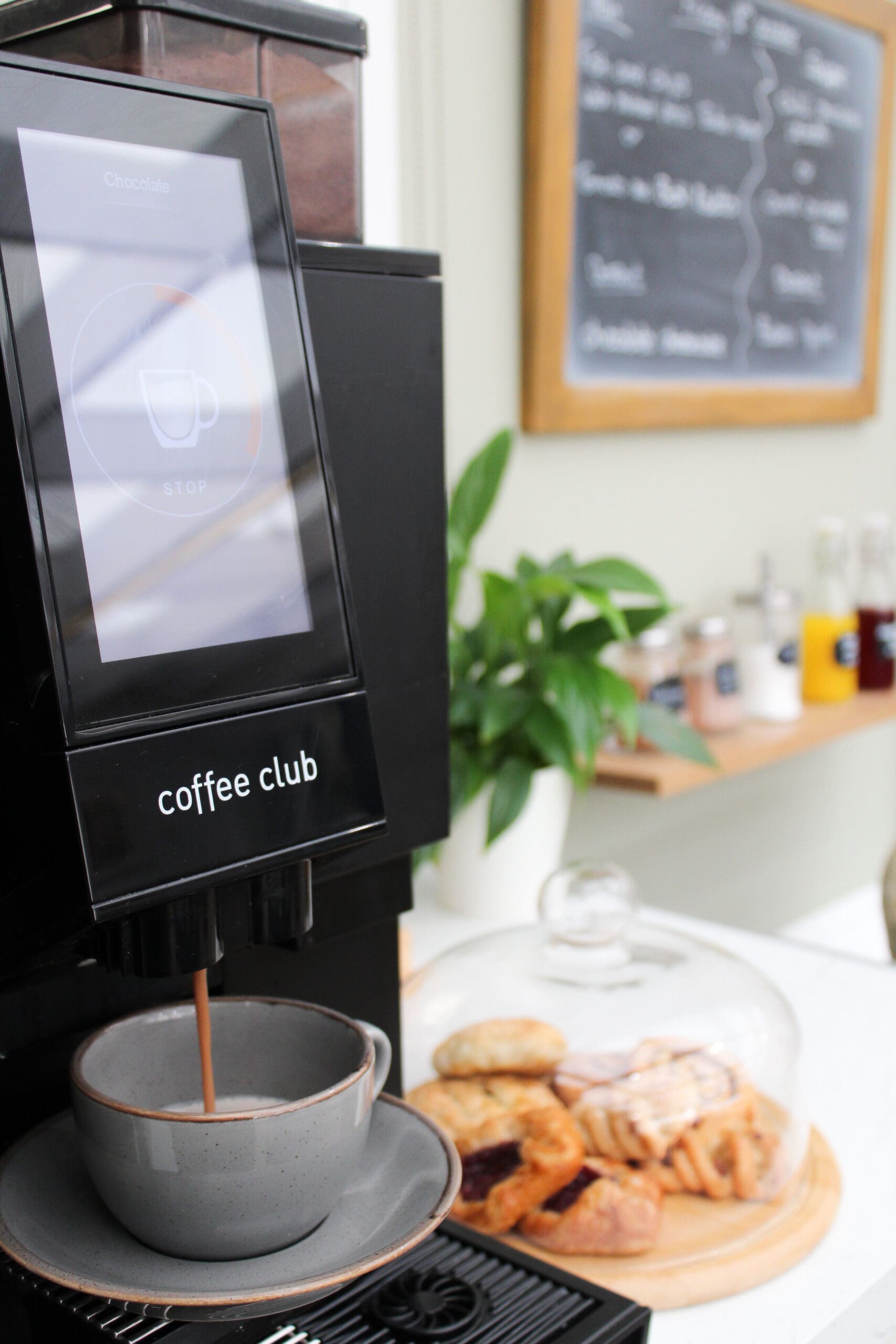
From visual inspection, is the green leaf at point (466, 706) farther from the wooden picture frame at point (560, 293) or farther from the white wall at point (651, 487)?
the wooden picture frame at point (560, 293)

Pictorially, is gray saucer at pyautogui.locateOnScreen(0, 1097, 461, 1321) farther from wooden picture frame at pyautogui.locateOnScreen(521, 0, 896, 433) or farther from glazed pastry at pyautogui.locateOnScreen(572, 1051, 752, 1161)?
wooden picture frame at pyautogui.locateOnScreen(521, 0, 896, 433)

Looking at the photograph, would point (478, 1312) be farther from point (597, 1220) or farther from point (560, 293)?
point (560, 293)

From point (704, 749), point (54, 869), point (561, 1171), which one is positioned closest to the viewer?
point (54, 869)

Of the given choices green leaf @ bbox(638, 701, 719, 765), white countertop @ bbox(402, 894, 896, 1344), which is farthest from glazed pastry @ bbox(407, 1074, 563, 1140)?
green leaf @ bbox(638, 701, 719, 765)

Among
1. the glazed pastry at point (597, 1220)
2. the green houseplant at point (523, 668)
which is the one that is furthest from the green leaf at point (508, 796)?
the glazed pastry at point (597, 1220)

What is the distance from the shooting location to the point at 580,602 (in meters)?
1.66

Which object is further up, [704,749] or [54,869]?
[54,869]

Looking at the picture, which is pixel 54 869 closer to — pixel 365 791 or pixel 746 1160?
pixel 365 791

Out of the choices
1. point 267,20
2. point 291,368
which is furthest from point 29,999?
point 267,20

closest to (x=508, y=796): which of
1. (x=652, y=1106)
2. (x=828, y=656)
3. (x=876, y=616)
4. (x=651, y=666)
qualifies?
(x=651, y=666)

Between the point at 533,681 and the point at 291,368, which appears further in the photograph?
the point at 533,681

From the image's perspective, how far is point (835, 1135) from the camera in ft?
2.60

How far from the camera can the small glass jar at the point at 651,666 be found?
1.58 metres

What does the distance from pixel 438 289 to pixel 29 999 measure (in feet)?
1.12
